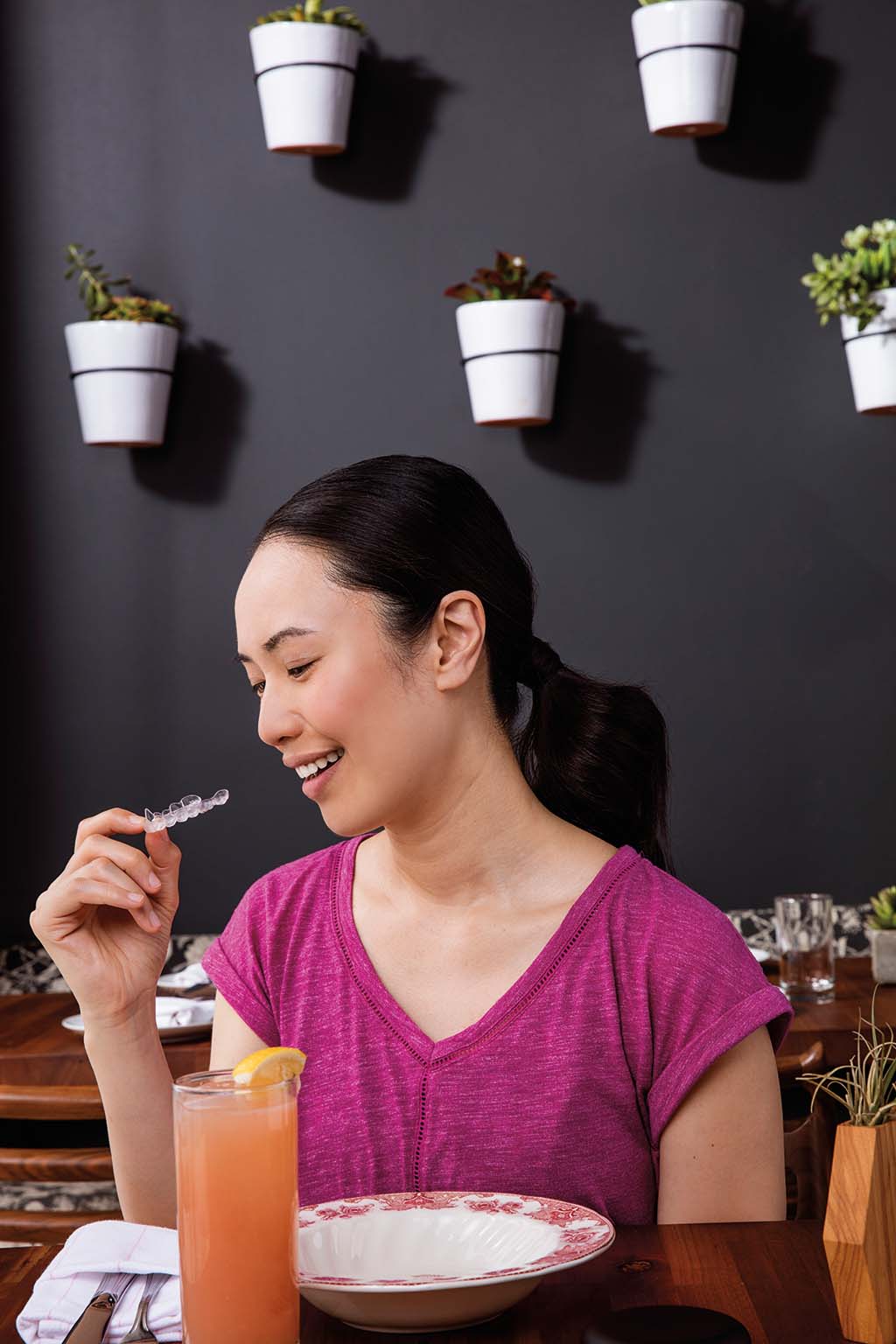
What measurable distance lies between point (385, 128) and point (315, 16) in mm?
262

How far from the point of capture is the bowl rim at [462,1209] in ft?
2.78

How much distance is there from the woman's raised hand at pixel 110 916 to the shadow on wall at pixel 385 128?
1.98 m

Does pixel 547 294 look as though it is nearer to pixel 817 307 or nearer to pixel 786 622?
pixel 817 307

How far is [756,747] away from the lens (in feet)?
9.48

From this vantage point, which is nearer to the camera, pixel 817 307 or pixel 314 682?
pixel 314 682

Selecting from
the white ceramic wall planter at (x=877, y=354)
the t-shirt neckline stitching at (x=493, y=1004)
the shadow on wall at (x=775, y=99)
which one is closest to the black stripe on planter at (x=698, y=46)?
the shadow on wall at (x=775, y=99)

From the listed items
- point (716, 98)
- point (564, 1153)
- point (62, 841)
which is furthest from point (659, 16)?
point (564, 1153)

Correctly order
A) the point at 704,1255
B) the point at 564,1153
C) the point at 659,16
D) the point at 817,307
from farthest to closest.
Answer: the point at 817,307 < the point at 659,16 < the point at 564,1153 < the point at 704,1255

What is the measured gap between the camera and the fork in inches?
34.9

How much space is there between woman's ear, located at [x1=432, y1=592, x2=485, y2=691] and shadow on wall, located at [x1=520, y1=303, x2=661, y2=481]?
1.59 meters

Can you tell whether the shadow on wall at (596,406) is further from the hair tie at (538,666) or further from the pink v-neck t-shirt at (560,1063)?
the pink v-neck t-shirt at (560,1063)

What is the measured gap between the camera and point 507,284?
2.73m

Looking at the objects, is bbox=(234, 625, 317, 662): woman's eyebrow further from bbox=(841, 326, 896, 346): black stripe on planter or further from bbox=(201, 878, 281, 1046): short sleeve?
bbox=(841, 326, 896, 346): black stripe on planter

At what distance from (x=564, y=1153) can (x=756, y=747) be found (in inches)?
68.8
